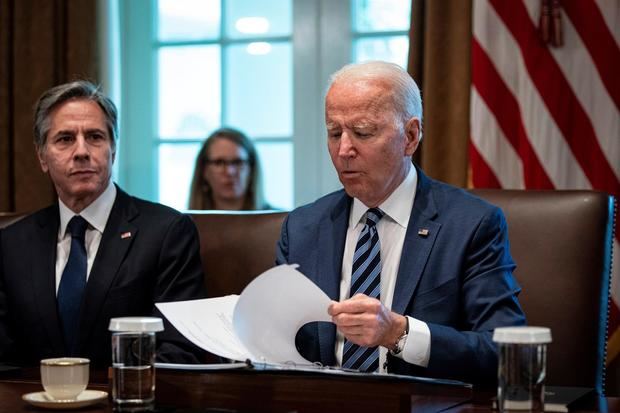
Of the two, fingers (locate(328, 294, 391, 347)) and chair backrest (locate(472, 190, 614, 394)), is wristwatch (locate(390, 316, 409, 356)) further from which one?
chair backrest (locate(472, 190, 614, 394))

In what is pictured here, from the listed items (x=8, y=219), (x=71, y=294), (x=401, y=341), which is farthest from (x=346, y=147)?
(x=8, y=219)

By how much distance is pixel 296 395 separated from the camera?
1.87m

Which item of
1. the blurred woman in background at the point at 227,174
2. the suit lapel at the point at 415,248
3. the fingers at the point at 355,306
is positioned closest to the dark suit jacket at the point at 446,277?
the suit lapel at the point at 415,248

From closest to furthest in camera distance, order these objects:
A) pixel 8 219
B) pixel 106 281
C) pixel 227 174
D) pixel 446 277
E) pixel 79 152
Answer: pixel 446 277
pixel 106 281
pixel 79 152
pixel 8 219
pixel 227 174

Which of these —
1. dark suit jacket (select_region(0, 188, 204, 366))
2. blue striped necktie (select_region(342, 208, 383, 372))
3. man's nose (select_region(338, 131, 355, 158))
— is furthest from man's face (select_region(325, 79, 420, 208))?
dark suit jacket (select_region(0, 188, 204, 366))

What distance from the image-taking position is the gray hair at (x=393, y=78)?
2.70 meters

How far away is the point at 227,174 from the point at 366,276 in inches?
86.3

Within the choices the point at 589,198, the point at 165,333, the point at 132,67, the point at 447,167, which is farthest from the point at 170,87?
the point at 589,198

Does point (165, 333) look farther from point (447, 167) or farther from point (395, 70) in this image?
point (447, 167)

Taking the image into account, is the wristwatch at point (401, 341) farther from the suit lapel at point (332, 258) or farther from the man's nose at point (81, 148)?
the man's nose at point (81, 148)

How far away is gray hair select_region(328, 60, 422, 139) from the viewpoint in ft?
8.86

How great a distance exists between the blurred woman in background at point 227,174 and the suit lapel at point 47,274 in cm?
151

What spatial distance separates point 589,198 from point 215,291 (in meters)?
1.23

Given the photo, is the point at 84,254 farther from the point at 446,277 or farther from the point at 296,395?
the point at 296,395
